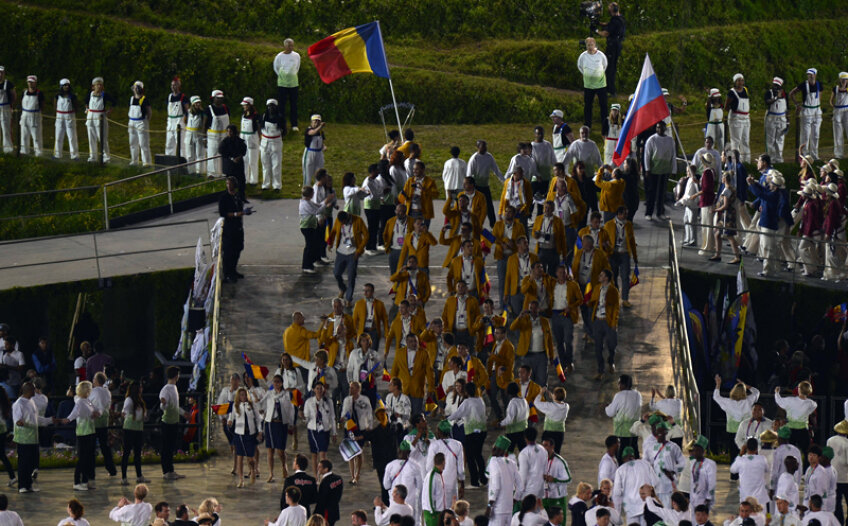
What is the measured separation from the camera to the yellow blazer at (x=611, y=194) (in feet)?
97.1

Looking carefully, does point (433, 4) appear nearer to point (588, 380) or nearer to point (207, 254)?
point (207, 254)

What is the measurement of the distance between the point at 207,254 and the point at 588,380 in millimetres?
7574

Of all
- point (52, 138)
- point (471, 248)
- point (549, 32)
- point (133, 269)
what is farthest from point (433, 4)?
point (471, 248)

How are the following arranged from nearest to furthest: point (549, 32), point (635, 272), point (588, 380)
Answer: point (588, 380), point (635, 272), point (549, 32)

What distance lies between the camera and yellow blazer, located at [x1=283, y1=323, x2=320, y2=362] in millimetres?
25812

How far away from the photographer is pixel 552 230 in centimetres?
2844

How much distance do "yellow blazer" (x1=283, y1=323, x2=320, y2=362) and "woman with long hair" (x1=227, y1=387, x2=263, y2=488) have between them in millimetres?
1610

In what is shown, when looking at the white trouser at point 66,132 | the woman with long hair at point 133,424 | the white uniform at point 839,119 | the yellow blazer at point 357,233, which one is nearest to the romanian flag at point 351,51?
the yellow blazer at point 357,233

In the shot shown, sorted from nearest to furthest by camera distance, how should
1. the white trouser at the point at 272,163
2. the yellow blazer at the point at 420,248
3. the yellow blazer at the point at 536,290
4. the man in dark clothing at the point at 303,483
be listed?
the man in dark clothing at the point at 303,483 < the yellow blazer at the point at 536,290 < the yellow blazer at the point at 420,248 < the white trouser at the point at 272,163

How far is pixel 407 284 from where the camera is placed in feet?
89.2

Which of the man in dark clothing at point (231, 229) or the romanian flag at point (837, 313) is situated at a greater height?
the man in dark clothing at point (231, 229)

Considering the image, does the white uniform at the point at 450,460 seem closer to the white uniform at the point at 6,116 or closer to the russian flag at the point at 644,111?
the russian flag at the point at 644,111

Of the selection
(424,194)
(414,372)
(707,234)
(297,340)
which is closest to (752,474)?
(414,372)

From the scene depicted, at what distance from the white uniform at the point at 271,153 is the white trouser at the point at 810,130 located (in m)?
10.5
